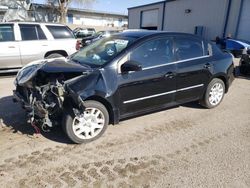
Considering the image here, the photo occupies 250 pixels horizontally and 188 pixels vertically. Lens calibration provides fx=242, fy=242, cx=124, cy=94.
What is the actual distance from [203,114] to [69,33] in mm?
5856

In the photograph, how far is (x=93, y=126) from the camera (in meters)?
3.87

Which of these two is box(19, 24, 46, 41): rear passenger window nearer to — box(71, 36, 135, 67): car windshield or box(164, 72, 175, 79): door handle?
box(71, 36, 135, 67): car windshield

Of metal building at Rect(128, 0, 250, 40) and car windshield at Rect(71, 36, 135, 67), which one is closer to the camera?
car windshield at Rect(71, 36, 135, 67)

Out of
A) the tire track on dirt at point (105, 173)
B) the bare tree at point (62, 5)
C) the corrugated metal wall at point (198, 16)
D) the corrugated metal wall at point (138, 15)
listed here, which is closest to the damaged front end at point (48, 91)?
the tire track on dirt at point (105, 173)

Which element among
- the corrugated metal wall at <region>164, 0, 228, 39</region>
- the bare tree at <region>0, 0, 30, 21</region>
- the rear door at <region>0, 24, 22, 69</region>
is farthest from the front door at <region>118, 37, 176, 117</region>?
the bare tree at <region>0, 0, 30, 21</region>

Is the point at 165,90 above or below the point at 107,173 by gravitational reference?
above

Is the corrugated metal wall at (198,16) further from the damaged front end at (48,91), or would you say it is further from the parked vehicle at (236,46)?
the damaged front end at (48,91)

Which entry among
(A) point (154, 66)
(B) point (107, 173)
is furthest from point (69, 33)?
(B) point (107, 173)

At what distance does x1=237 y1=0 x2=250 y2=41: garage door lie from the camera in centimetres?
1809

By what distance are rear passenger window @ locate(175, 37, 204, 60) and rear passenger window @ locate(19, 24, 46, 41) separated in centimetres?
535

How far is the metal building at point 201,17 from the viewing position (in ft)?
61.2

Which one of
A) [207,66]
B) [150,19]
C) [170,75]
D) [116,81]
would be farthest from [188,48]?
[150,19]

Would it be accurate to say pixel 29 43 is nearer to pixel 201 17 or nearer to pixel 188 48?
pixel 188 48

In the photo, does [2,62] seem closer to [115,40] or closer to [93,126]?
[115,40]
